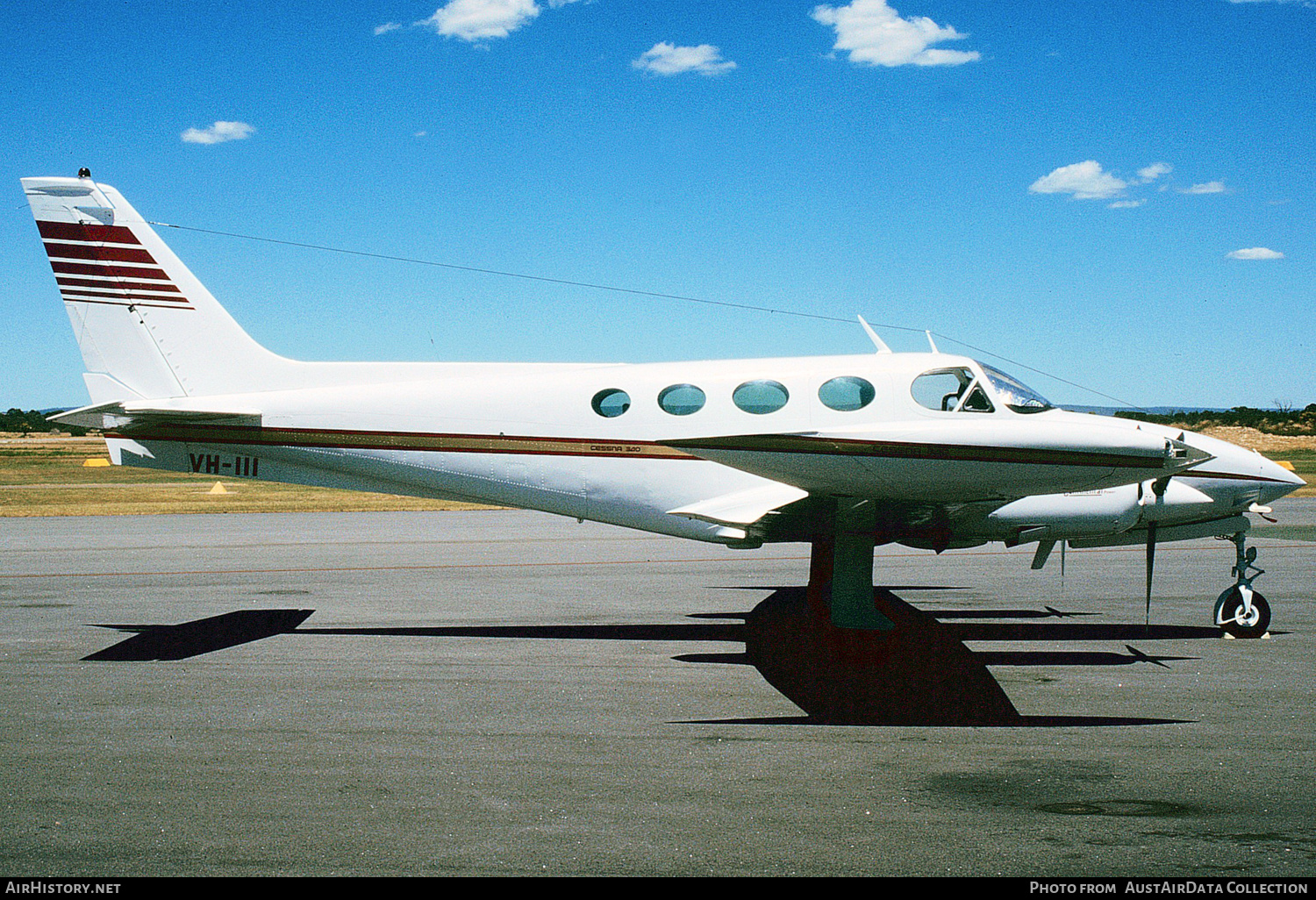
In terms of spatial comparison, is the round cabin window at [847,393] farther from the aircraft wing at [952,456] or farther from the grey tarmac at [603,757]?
the grey tarmac at [603,757]

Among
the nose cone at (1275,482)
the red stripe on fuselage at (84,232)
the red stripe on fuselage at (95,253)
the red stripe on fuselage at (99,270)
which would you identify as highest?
the red stripe on fuselage at (84,232)

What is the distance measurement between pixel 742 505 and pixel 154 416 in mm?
5974

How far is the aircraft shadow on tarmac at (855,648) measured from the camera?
23.9 ft

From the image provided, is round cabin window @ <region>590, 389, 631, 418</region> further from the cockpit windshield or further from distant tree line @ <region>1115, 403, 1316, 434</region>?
distant tree line @ <region>1115, 403, 1316, 434</region>

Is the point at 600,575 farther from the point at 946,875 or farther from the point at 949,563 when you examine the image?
the point at 946,875

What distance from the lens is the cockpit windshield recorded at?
945 cm

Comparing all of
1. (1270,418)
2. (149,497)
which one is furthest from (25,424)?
(1270,418)

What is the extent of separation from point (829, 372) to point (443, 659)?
4618 millimetres

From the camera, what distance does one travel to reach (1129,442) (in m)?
7.72

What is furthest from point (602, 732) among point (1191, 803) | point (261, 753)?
point (1191, 803)

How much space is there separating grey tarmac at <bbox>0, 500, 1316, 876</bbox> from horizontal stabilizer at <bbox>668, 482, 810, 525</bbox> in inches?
50.9

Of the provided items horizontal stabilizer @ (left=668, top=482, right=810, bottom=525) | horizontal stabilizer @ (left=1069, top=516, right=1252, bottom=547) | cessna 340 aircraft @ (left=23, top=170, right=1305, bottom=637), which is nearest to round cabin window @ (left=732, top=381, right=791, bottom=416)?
cessna 340 aircraft @ (left=23, top=170, right=1305, bottom=637)

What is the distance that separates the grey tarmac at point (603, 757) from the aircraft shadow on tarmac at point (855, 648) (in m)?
0.16

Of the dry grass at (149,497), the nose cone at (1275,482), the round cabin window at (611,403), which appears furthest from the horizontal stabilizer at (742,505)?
the dry grass at (149,497)
